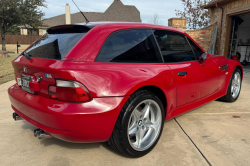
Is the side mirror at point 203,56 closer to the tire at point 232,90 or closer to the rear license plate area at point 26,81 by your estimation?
the tire at point 232,90

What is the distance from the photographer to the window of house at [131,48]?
82.8 inches

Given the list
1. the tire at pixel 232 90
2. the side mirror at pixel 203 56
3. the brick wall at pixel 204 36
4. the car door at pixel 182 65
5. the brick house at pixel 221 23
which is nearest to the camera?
the car door at pixel 182 65

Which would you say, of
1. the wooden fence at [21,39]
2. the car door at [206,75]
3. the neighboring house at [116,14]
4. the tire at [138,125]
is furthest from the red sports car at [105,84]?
the wooden fence at [21,39]

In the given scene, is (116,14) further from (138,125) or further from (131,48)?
(138,125)

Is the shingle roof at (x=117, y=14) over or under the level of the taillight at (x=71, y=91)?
over

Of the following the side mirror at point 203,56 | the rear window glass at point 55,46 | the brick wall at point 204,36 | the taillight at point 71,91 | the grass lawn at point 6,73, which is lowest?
the grass lawn at point 6,73

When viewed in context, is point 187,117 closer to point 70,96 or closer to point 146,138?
point 146,138

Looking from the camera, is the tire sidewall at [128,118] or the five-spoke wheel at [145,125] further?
Answer: the five-spoke wheel at [145,125]

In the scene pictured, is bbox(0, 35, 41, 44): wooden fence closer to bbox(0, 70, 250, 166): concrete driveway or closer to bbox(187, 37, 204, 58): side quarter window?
bbox(0, 70, 250, 166): concrete driveway

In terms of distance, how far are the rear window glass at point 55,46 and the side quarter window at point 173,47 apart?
1.09m

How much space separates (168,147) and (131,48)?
4.26 ft

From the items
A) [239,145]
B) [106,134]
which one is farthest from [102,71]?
[239,145]

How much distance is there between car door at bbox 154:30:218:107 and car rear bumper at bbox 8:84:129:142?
965mm

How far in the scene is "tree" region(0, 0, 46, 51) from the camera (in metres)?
20.4
